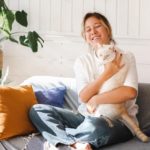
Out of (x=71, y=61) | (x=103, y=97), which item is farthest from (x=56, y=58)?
(x=103, y=97)

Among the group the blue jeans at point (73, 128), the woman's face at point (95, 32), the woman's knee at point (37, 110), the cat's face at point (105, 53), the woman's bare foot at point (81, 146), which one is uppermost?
the woman's face at point (95, 32)

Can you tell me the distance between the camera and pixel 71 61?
3.12 m

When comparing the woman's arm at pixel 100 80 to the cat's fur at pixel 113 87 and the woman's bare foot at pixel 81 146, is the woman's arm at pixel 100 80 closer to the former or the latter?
the cat's fur at pixel 113 87

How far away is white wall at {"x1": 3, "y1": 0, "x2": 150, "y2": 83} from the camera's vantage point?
2.93 m

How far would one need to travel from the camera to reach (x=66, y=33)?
10.2 ft

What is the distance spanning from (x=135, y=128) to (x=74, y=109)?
62 cm

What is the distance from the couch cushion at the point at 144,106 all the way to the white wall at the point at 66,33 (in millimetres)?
645

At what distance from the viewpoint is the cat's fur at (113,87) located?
200cm

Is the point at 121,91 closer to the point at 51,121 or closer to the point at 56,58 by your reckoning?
the point at 51,121

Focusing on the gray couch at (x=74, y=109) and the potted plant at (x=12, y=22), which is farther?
the potted plant at (x=12, y=22)

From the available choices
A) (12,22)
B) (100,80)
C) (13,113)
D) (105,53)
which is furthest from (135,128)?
(12,22)

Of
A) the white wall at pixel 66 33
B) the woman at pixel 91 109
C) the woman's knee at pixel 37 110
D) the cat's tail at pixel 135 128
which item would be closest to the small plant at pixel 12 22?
the white wall at pixel 66 33

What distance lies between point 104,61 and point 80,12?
3.72 feet

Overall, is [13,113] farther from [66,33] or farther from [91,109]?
[66,33]
